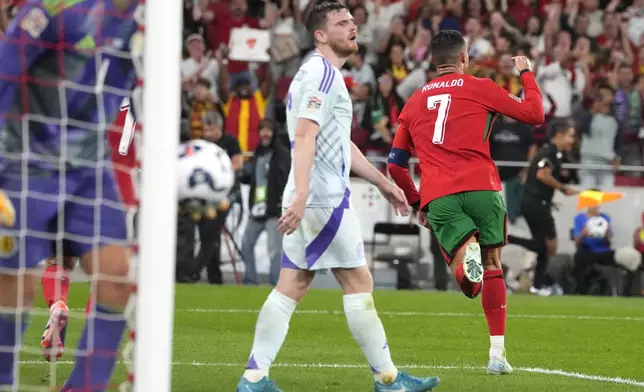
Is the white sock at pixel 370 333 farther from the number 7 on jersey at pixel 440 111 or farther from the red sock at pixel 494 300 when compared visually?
the number 7 on jersey at pixel 440 111

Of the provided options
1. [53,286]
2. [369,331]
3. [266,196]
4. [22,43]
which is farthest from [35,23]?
[266,196]

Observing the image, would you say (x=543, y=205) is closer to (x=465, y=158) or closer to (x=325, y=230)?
(x=465, y=158)

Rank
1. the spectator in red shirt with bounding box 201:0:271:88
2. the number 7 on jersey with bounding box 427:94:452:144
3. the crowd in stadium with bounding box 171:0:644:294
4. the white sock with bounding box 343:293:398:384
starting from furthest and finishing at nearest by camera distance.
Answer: the spectator in red shirt with bounding box 201:0:271:88
the crowd in stadium with bounding box 171:0:644:294
the number 7 on jersey with bounding box 427:94:452:144
the white sock with bounding box 343:293:398:384

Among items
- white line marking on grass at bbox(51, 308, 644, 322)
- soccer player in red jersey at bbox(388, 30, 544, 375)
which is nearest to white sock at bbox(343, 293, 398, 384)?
soccer player in red jersey at bbox(388, 30, 544, 375)

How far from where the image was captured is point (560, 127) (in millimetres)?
18188

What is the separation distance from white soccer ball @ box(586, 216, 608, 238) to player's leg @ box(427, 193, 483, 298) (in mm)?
9828

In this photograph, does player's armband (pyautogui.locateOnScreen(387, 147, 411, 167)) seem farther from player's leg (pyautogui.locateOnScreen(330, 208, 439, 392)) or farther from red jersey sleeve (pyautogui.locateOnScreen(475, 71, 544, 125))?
player's leg (pyautogui.locateOnScreen(330, 208, 439, 392))

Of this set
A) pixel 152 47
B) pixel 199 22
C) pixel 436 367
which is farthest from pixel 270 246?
pixel 152 47

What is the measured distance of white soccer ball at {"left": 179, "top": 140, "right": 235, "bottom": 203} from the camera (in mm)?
5629

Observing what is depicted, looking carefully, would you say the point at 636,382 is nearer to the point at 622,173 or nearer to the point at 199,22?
the point at 622,173

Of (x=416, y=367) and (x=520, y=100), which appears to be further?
(x=416, y=367)

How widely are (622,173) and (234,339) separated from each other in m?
9.99

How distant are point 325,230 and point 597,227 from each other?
12.0m

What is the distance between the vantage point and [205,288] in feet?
55.5
